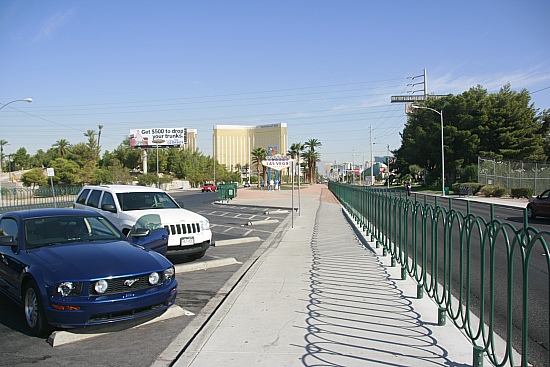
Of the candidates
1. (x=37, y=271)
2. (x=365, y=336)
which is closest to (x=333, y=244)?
(x=365, y=336)

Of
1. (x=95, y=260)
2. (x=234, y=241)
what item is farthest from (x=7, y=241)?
(x=234, y=241)

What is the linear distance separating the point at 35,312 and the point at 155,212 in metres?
5.34

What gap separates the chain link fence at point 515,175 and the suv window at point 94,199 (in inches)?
1382

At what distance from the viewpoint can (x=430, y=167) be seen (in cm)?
7494

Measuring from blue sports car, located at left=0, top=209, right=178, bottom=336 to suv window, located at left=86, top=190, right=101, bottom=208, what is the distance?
4.84 metres

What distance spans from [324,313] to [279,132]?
164935 millimetres

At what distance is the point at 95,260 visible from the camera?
5.85 metres

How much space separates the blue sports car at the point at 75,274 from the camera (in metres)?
5.39

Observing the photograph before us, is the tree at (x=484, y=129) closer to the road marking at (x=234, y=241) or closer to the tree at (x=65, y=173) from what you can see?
the tree at (x=65, y=173)

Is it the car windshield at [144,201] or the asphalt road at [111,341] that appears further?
the car windshield at [144,201]

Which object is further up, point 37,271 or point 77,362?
point 37,271

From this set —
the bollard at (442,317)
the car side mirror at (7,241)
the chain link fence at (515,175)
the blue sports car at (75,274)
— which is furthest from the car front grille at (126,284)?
the chain link fence at (515,175)

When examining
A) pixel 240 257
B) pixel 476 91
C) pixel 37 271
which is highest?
pixel 476 91

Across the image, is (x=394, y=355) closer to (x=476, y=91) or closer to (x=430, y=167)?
(x=476, y=91)
